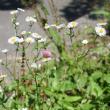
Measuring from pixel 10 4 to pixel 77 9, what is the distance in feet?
3.24

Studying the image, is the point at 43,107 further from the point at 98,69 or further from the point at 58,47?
the point at 58,47

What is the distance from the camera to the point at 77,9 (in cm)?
607

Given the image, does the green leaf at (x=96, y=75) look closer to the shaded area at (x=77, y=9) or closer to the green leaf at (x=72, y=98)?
the green leaf at (x=72, y=98)

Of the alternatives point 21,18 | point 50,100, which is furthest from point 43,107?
point 21,18

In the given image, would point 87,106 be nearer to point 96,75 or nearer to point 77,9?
point 96,75

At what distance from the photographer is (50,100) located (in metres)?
2.77

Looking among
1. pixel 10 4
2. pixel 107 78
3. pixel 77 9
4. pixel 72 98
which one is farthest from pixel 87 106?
pixel 10 4

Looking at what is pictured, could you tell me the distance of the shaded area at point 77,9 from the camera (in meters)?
5.81

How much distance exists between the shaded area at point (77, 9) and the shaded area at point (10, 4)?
2.25 ft

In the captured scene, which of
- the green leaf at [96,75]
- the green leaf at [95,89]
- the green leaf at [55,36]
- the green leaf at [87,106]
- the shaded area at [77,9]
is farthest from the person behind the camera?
the shaded area at [77,9]

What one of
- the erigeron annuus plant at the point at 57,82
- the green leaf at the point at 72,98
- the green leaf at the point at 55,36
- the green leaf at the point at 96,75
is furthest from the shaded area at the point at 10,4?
the green leaf at the point at 72,98

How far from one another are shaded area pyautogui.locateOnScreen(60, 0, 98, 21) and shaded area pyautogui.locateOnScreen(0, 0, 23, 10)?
2.25 ft

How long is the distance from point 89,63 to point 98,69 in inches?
3.5

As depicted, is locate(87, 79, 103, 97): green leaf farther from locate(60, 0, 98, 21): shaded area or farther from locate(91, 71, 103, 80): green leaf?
locate(60, 0, 98, 21): shaded area
